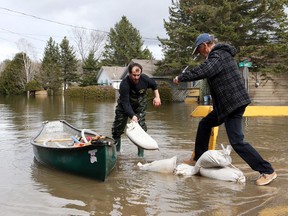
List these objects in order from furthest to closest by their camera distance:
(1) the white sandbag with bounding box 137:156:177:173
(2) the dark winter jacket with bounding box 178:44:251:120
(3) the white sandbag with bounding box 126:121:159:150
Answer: (3) the white sandbag with bounding box 126:121:159:150 → (1) the white sandbag with bounding box 137:156:177:173 → (2) the dark winter jacket with bounding box 178:44:251:120

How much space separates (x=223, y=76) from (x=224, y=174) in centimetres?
134

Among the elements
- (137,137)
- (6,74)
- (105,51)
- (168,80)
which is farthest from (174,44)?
(6,74)

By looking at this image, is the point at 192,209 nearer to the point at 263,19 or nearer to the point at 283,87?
the point at 263,19

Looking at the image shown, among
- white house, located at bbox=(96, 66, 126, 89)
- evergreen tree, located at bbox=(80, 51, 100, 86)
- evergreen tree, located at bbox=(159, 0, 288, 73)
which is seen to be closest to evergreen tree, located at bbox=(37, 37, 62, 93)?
evergreen tree, located at bbox=(80, 51, 100, 86)

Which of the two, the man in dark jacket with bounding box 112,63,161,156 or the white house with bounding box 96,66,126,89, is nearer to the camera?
the man in dark jacket with bounding box 112,63,161,156

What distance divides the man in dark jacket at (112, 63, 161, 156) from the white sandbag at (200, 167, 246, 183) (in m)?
1.40

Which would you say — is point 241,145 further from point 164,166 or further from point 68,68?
point 68,68

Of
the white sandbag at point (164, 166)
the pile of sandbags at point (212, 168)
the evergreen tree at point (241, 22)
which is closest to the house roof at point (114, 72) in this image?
the evergreen tree at point (241, 22)

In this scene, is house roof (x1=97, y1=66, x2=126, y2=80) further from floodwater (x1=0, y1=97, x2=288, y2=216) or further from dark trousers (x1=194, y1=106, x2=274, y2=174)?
dark trousers (x1=194, y1=106, x2=274, y2=174)

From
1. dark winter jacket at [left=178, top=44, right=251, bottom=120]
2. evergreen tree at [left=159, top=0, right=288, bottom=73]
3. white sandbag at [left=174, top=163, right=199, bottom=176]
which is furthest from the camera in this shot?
evergreen tree at [left=159, top=0, right=288, bottom=73]

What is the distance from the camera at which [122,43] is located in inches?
2746

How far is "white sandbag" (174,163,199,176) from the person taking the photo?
5.49 m

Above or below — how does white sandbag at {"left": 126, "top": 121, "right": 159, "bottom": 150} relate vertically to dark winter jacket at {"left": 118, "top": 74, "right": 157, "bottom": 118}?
below

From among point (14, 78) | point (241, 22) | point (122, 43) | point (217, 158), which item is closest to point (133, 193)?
point (217, 158)
